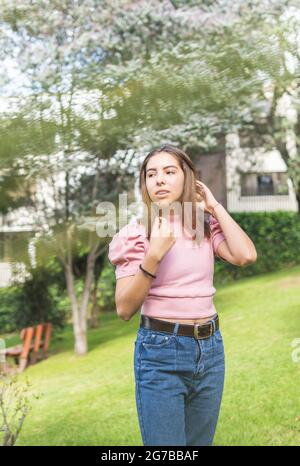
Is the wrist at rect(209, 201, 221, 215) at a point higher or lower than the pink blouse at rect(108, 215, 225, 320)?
higher

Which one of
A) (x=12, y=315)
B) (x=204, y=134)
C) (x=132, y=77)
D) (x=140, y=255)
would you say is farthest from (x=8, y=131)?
(x=12, y=315)

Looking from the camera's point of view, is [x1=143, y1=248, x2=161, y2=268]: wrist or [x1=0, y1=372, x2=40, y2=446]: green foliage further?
[x1=0, y1=372, x2=40, y2=446]: green foliage

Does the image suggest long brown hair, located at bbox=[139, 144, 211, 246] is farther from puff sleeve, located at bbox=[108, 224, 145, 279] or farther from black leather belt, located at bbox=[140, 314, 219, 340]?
black leather belt, located at bbox=[140, 314, 219, 340]

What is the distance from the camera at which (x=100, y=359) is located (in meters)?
2.77

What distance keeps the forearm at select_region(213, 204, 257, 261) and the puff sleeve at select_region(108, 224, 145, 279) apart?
0.52 feet

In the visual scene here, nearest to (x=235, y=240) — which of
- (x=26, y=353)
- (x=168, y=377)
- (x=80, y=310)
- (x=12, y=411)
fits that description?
(x=168, y=377)

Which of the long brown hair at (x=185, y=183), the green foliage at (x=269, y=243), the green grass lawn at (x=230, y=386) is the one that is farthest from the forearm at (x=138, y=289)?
the green foliage at (x=269, y=243)

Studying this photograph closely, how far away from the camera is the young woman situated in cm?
106

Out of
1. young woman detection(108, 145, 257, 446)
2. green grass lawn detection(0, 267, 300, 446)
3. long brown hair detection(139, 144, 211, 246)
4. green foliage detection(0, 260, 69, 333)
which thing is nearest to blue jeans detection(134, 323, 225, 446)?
young woman detection(108, 145, 257, 446)

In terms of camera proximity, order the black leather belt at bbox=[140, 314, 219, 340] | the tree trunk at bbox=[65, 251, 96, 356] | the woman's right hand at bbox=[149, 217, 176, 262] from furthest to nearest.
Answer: the tree trunk at bbox=[65, 251, 96, 356] → the black leather belt at bbox=[140, 314, 219, 340] → the woman's right hand at bbox=[149, 217, 176, 262]

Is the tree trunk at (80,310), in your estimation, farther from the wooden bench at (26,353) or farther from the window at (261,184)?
the window at (261,184)

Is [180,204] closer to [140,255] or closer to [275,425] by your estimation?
[140,255]

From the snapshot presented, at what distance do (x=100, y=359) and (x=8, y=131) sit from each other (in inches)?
42.6
